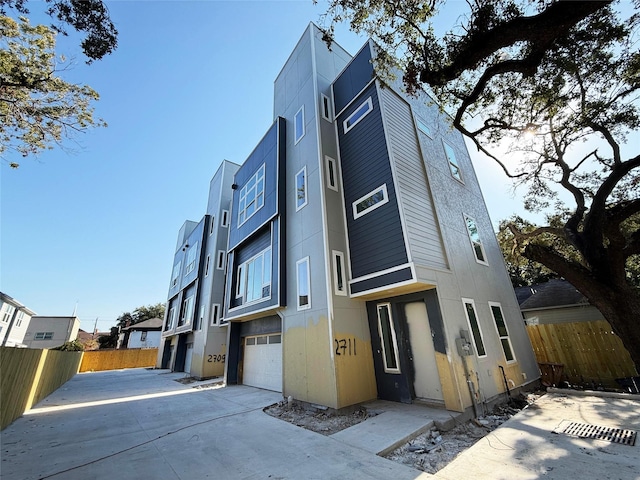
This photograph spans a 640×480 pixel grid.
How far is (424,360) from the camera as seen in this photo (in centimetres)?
675

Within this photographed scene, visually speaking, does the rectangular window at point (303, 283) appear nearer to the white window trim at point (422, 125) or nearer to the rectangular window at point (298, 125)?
the rectangular window at point (298, 125)

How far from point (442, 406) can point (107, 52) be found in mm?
11416

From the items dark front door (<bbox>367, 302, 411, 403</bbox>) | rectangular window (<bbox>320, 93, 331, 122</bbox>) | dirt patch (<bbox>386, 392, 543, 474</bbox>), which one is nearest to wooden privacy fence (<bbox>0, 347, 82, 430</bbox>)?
dirt patch (<bbox>386, 392, 543, 474</bbox>)

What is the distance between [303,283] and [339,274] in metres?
1.27

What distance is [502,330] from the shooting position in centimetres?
825

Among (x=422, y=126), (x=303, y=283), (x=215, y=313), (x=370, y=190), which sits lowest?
(x=303, y=283)

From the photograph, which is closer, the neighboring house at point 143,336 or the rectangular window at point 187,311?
the rectangular window at point 187,311

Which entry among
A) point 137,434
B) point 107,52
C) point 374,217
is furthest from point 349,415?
point 107,52

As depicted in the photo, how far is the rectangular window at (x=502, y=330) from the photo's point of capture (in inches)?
313

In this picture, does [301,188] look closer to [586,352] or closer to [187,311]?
[586,352]

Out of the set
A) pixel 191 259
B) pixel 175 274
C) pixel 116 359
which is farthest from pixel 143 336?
pixel 191 259

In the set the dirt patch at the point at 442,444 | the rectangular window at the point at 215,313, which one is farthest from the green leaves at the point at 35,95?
the dirt patch at the point at 442,444

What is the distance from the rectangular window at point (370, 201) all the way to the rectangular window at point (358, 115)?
2949 mm

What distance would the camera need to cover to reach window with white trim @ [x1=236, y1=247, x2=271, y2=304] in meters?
10.1
